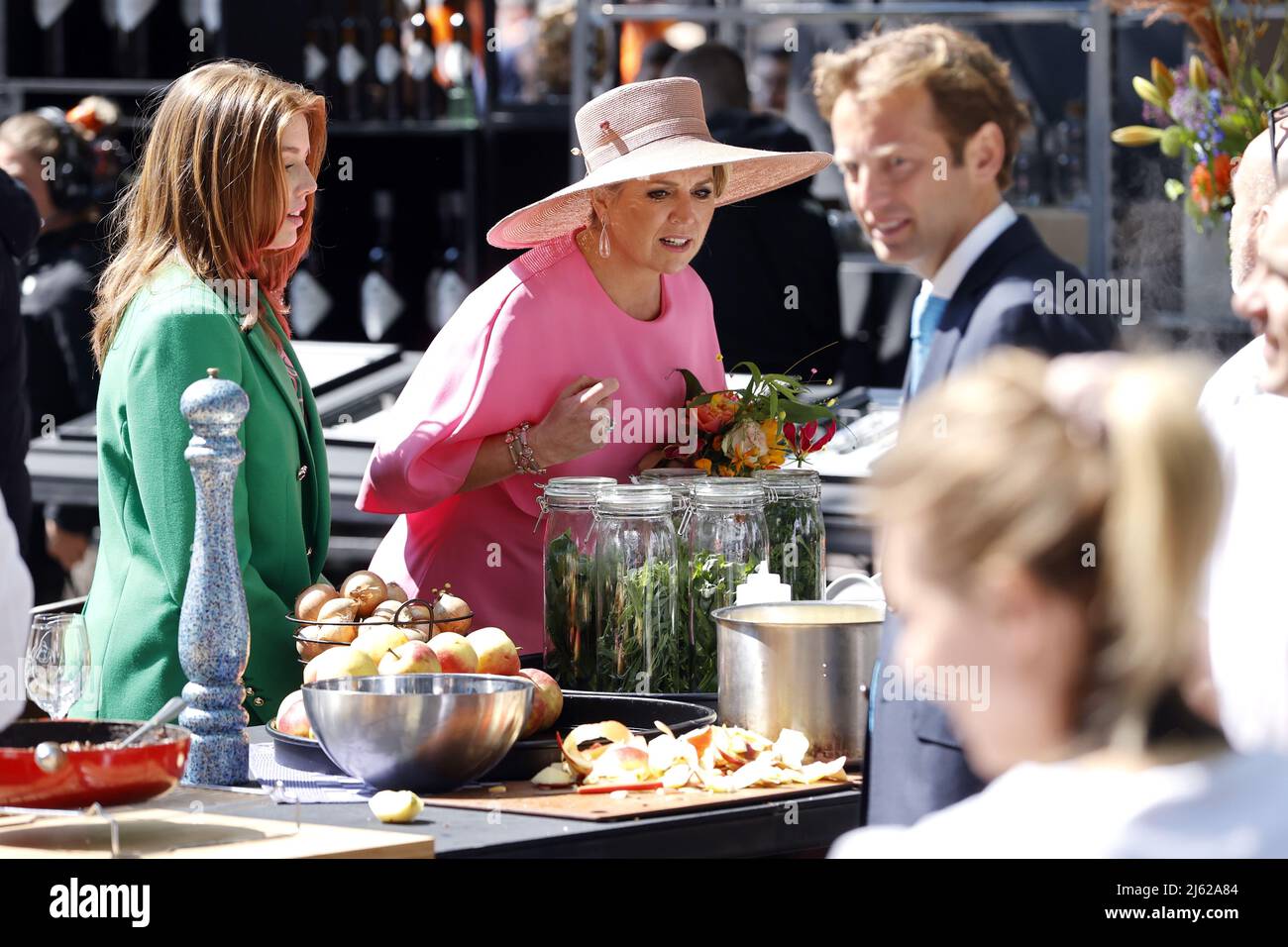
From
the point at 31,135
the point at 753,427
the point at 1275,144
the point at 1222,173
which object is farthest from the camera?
the point at 31,135

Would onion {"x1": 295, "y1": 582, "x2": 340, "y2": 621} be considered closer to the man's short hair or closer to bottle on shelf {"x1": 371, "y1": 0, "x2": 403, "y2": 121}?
the man's short hair

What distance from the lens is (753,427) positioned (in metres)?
2.64

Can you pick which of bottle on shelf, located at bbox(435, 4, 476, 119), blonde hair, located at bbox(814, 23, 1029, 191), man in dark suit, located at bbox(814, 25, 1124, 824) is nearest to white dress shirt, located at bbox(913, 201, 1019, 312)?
man in dark suit, located at bbox(814, 25, 1124, 824)

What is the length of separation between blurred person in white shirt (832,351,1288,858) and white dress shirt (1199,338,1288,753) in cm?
38

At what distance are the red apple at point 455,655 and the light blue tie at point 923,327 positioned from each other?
1.96 ft

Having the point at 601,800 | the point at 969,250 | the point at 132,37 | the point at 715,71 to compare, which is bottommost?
the point at 601,800

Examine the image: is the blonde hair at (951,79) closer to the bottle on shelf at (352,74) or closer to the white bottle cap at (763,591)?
the white bottle cap at (763,591)

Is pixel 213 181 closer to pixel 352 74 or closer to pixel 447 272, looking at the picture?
pixel 447 272

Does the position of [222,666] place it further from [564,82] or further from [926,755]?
[564,82]

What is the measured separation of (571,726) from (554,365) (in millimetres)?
792

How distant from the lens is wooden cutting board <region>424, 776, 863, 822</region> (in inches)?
74.1

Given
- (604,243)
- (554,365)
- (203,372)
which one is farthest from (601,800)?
(604,243)

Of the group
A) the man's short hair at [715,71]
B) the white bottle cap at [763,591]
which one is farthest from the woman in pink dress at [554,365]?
the man's short hair at [715,71]
